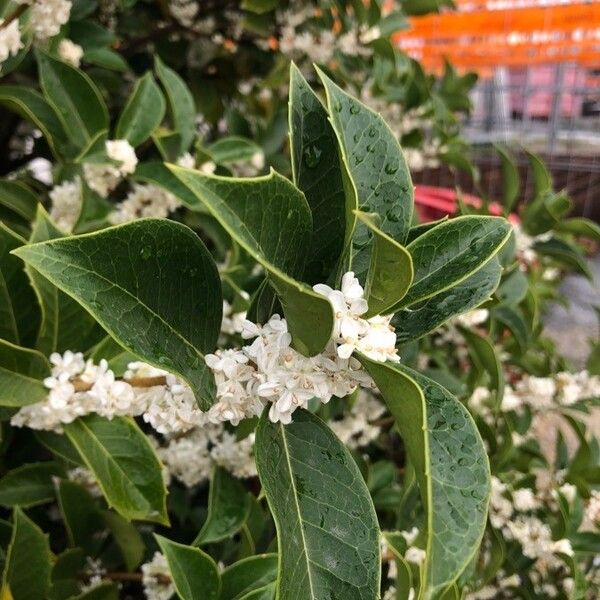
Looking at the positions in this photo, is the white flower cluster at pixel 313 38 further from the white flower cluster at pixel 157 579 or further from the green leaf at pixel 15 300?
the white flower cluster at pixel 157 579

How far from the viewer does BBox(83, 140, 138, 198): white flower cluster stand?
70cm

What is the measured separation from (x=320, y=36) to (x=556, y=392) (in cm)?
68

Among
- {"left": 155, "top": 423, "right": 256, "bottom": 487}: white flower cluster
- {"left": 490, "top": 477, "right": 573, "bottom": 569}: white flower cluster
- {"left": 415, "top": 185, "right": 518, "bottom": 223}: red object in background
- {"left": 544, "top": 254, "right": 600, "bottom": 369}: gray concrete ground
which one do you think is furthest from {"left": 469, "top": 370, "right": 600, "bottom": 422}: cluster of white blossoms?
{"left": 544, "top": 254, "right": 600, "bottom": 369}: gray concrete ground

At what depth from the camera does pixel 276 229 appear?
347 mm

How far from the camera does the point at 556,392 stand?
1.04 m

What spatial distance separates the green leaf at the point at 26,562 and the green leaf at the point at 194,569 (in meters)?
0.14

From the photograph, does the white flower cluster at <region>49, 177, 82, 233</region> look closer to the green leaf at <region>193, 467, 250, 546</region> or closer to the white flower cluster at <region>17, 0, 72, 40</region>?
the white flower cluster at <region>17, 0, 72, 40</region>

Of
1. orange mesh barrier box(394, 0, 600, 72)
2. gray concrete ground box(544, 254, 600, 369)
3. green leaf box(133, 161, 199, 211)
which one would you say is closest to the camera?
green leaf box(133, 161, 199, 211)

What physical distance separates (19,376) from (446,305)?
0.32 meters

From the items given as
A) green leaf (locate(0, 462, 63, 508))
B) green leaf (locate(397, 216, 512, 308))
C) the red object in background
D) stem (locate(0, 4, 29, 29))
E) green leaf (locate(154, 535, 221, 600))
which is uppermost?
stem (locate(0, 4, 29, 29))

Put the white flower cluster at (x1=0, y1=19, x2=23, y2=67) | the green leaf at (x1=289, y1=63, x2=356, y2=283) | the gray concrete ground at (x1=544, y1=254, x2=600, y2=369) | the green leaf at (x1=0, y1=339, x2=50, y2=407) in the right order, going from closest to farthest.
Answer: the green leaf at (x1=289, y1=63, x2=356, y2=283)
the green leaf at (x1=0, y1=339, x2=50, y2=407)
the white flower cluster at (x1=0, y1=19, x2=23, y2=67)
the gray concrete ground at (x1=544, y1=254, x2=600, y2=369)

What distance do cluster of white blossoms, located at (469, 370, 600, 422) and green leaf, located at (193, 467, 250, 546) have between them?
407mm

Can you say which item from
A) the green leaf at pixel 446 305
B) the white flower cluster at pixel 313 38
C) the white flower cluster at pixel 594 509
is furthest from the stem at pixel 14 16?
the white flower cluster at pixel 594 509

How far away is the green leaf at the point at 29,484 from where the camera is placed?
64 cm
